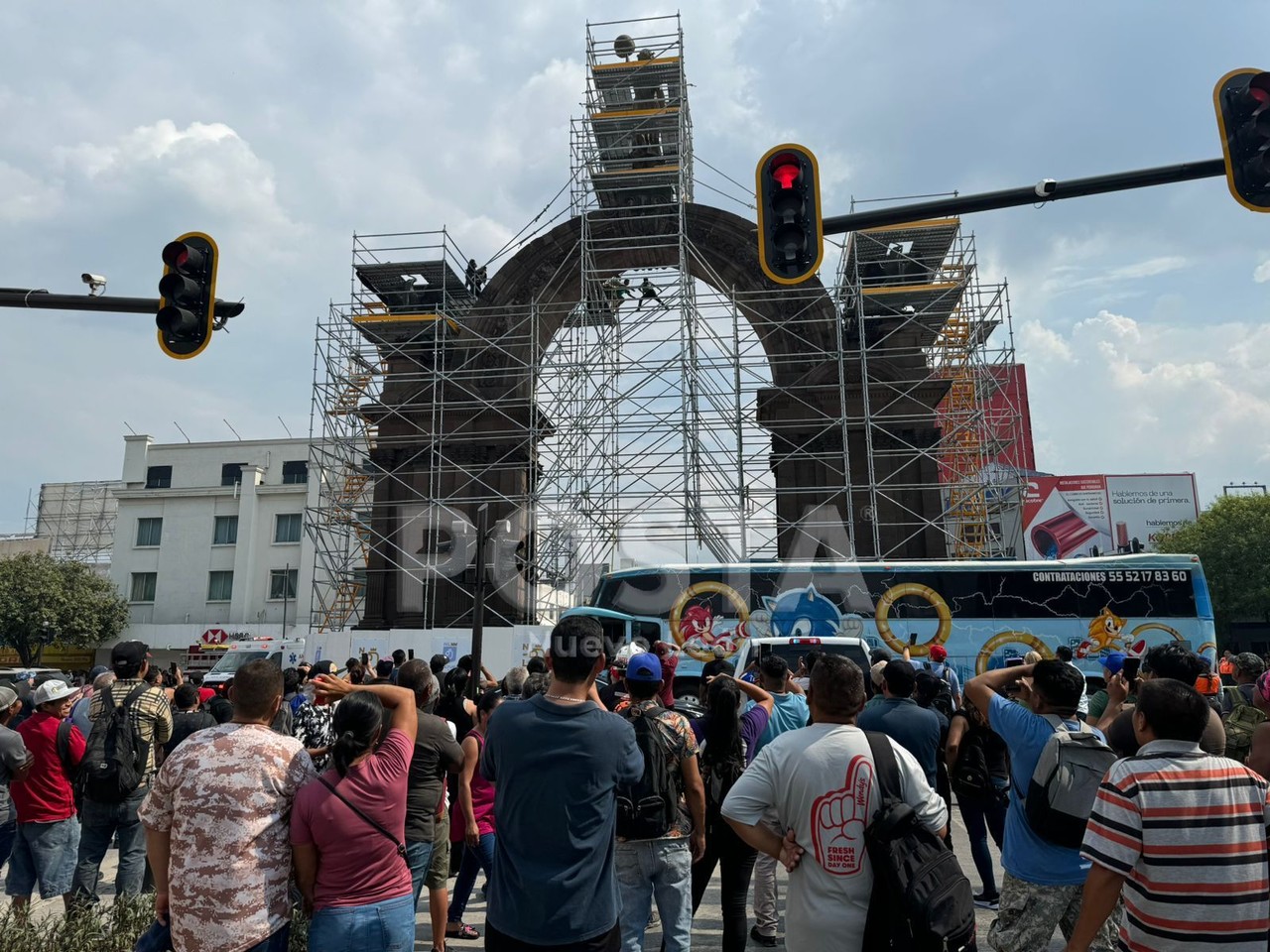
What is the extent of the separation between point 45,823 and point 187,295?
16.6ft

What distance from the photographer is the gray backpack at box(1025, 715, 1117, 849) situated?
4.30 m

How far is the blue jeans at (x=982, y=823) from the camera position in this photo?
7535 mm

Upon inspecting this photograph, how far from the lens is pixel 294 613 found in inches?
1708

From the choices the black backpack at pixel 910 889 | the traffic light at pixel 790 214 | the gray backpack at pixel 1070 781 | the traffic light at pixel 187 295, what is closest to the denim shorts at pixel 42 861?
the traffic light at pixel 187 295

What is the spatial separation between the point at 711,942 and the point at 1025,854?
9.45 ft

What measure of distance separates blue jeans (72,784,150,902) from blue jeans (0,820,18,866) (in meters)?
0.51

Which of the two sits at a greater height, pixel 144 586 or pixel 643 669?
pixel 144 586

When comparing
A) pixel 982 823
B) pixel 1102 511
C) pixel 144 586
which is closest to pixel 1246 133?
pixel 982 823

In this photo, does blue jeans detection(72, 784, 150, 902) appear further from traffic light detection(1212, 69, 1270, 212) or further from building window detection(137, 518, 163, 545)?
building window detection(137, 518, 163, 545)

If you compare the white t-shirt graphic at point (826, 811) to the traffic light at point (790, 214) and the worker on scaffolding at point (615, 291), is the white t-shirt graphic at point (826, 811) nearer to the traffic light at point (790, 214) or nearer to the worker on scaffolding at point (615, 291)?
the traffic light at point (790, 214)

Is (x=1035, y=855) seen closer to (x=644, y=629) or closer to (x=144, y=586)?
(x=644, y=629)

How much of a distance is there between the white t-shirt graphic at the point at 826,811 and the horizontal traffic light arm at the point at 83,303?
8067 mm

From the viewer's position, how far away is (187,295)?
9.39 metres

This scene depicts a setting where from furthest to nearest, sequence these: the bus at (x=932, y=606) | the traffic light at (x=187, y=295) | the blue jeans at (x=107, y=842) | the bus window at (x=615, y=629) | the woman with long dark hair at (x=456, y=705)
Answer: the bus window at (x=615, y=629) → the bus at (x=932, y=606) → the traffic light at (x=187, y=295) → the woman with long dark hair at (x=456, y=705) → the blue jeans at (x=107, y=842)
